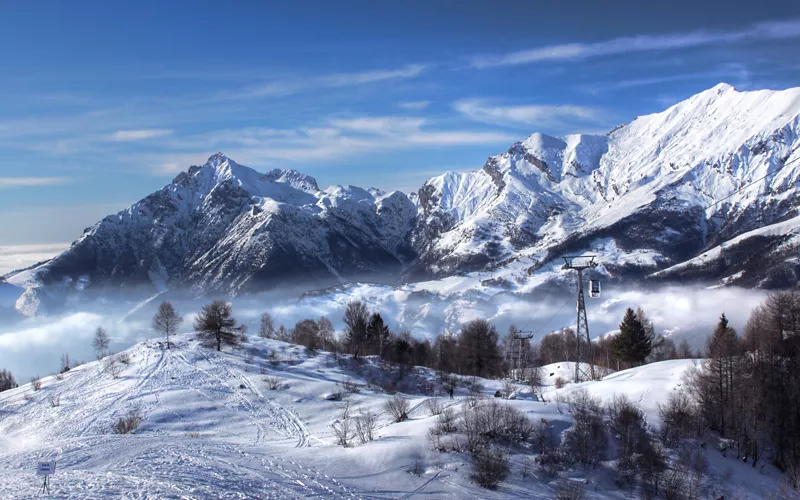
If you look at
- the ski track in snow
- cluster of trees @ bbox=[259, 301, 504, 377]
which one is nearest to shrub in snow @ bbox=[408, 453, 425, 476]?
the ski track in snow

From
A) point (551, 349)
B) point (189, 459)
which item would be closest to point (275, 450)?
point (189, 459)

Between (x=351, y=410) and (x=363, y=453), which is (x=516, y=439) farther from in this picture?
(x=351, y=410)

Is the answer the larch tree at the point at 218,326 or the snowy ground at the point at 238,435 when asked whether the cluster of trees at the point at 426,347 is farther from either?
the snowy ground at the point at 238,435

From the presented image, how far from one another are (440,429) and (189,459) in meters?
15.8

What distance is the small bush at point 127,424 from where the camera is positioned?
50.3 metres

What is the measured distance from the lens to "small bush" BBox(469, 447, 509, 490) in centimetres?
3192

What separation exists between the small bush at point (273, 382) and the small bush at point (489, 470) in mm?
38490

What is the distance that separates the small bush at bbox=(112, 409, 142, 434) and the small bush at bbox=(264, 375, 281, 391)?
1576 cm

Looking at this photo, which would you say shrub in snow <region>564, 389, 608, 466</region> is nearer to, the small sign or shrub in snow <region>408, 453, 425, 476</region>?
shrub in snow <region>408, 453, 425, 476</region>

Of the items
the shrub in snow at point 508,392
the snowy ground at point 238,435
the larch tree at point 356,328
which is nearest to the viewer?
the snowy ground at point 238,435

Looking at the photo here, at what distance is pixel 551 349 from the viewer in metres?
136

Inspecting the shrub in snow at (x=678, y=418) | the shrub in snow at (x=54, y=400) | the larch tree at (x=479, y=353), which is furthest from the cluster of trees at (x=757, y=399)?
the shrub in snow at (x=54, y=400)

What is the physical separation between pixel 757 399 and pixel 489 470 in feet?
88.1

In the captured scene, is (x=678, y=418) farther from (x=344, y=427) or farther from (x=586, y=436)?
(x=344, y=427)
